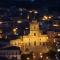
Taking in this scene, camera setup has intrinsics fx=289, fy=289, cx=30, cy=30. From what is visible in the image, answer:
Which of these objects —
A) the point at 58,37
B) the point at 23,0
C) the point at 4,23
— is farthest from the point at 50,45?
the point at 23,0

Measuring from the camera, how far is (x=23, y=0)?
179 ft

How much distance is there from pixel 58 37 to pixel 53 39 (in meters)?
1.12

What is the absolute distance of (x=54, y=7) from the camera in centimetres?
5038

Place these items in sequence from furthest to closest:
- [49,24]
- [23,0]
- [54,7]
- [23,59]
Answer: [23,0] → [54,7] → [49,24] → [23,59]

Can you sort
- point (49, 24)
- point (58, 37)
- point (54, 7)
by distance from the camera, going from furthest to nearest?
point (54, 7), point (49, 24), point (58, 37)

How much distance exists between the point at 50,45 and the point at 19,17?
13.8 m

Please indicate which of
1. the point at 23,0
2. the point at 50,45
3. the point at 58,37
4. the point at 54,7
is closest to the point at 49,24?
the point at 58,37

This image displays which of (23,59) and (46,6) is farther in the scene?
(46,6)

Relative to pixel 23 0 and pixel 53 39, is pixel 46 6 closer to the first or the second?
pixel 23 0

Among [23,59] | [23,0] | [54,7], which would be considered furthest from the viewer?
[23,0]

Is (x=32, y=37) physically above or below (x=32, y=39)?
above

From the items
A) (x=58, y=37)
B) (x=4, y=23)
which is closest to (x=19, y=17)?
(x=4, y=23)

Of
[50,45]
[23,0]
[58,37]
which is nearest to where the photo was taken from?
[50,45]

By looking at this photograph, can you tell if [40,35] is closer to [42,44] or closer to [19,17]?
[42,44]
